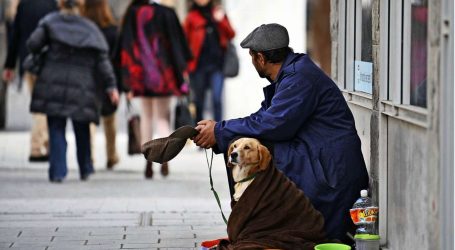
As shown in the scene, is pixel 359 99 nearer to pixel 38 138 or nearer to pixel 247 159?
pixel 247 159

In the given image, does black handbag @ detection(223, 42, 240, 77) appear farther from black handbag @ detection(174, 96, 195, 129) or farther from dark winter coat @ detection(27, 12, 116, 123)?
dark winter coat @ detection(27, 12, 116, 123)

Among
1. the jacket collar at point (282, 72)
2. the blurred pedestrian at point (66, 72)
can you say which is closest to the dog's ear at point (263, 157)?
the jacket collar at point (282, 72)

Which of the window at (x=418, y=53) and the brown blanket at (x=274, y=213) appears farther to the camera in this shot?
the brown blanket at (x=274, y=213)

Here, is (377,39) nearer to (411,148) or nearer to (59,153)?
(411,148)

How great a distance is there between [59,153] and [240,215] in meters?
5.04

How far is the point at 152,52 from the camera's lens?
503 inches

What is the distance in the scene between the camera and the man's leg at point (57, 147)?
12.1m

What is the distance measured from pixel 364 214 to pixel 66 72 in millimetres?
5225

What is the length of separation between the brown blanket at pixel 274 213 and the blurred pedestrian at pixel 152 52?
17.7 ft

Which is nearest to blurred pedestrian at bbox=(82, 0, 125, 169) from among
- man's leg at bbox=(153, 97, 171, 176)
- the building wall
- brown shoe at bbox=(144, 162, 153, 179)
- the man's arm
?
man's leg at bbox=(153, 97, 171, 176)

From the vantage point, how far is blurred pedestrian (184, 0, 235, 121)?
1548 cm

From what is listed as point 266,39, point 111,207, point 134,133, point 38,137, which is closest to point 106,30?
point 134,133

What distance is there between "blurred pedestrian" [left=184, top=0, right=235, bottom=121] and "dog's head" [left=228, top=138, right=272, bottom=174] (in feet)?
26.7

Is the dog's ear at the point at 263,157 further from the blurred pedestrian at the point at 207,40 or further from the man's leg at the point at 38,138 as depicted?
the blurred pedestrian at the point at 207,40
